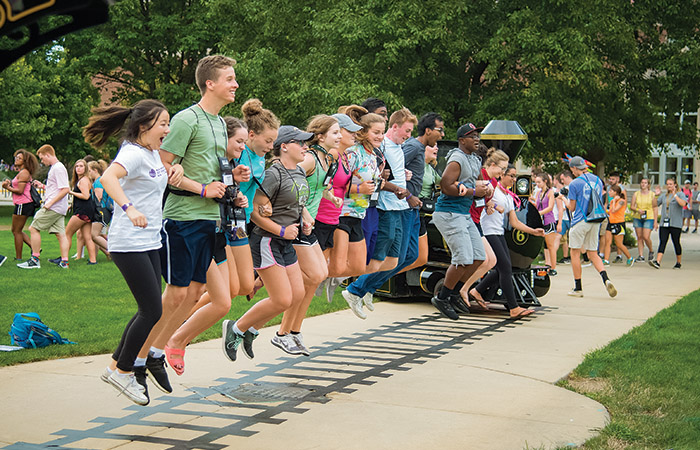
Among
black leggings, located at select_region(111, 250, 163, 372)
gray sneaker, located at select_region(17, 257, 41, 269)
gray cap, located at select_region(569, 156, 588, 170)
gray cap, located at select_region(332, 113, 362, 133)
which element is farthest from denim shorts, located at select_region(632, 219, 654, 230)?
black leggings, located at select_region(111, 250, 163, 372)

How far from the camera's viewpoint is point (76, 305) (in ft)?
36.8

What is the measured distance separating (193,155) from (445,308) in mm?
5185

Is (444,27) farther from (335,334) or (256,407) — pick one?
(256,407)

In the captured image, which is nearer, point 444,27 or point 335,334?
point 335,334

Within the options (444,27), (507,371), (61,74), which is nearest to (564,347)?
(507,371)

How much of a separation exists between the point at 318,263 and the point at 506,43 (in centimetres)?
1664

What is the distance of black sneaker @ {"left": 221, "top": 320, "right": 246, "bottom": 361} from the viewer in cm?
673

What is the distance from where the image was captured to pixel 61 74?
130ft

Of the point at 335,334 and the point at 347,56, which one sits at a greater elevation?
the point at 347,56

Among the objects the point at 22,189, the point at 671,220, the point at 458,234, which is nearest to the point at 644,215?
the point at 671,220

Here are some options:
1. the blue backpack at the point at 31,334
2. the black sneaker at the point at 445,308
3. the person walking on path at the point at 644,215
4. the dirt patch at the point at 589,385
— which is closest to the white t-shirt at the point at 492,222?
the black sneaker at the point at 445,308

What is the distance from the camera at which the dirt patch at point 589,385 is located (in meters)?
6.79

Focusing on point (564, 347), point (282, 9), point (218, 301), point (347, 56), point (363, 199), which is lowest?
point (564, 347)

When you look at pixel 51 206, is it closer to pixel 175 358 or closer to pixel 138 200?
pixel 175 358
